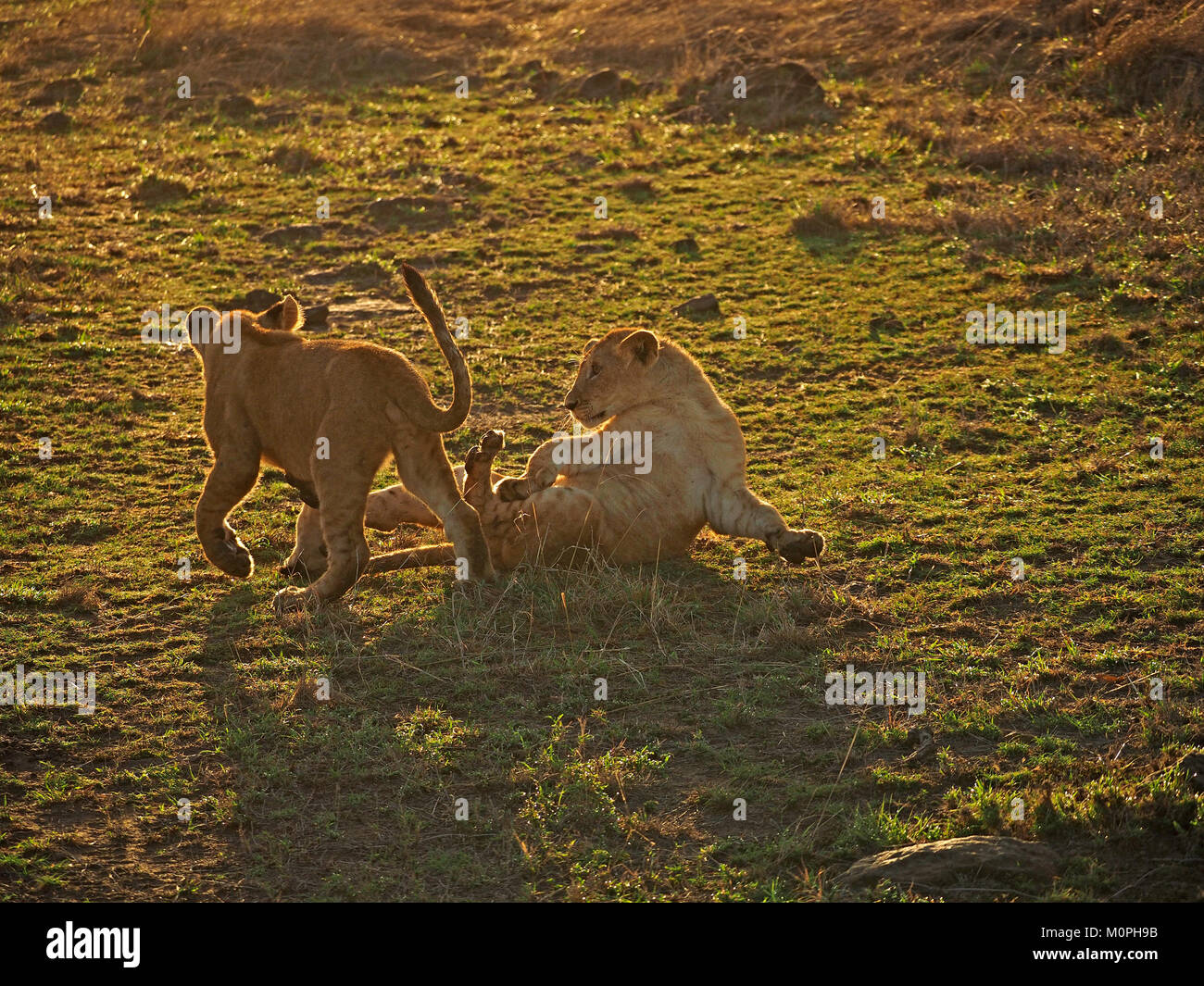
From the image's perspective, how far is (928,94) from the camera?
14312 mm

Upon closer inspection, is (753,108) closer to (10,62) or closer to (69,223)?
(69,223)

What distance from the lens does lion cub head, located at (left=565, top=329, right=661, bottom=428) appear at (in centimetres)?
677

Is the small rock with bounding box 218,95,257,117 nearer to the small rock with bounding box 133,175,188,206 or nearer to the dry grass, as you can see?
the dry grass

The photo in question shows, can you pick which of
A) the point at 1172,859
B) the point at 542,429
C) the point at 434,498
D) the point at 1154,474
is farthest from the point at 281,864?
the point at 1154,474

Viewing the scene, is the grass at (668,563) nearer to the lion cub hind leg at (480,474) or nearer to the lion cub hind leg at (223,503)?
the lion cub hind leg at (223,503)

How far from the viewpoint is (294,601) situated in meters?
6.06

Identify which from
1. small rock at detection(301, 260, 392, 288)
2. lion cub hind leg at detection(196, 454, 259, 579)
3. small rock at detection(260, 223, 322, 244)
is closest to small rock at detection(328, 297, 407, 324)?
small rock at detection(301, 260, 392, 288)

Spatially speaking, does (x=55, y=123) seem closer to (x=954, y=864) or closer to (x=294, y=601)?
(x=294, y=601)

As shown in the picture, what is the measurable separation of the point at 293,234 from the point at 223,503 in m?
6.42

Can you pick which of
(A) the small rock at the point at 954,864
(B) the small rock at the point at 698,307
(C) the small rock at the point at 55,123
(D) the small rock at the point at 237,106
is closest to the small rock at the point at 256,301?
(B) the small rock at the point at 698,307

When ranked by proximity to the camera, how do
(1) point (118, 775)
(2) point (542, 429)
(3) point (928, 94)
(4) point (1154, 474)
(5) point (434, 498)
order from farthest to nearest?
(3) point (928, 94)
(2) point (542, 429)
(4) point (1154, 474)
(5) point (434, 498)
(1) point (118, 775)

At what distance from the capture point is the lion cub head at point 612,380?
677 centimetres

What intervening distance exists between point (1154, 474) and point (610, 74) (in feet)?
35.1

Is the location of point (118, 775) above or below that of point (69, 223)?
below
